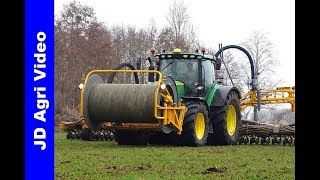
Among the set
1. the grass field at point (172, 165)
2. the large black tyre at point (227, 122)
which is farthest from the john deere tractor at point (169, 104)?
the grass field at point (172, 165)

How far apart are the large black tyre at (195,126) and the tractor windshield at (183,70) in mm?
795

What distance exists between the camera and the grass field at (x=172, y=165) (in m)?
8.20

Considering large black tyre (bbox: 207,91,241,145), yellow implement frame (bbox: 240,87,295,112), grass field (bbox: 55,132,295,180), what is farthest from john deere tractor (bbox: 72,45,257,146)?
yellow implement frame (bbox: 240,87,295,112)

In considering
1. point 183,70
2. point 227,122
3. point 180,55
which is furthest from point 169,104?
point 227,122

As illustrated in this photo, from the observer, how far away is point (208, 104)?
1520cm

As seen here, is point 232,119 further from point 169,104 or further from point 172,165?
point 172,165

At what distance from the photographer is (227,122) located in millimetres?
16375

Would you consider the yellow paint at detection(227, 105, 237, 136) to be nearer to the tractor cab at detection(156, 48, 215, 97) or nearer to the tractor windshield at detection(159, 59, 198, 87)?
the tractor cab at detection(156, 48, 215, 97)

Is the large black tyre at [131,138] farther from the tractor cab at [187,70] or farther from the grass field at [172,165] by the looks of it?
the grass field at [172,165]

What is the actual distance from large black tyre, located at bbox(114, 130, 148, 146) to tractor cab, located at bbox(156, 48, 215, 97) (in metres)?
1.36

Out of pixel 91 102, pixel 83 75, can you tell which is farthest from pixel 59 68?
pixel 91 102

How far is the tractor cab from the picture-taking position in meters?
15.2

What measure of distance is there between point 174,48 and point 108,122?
237 centimetres

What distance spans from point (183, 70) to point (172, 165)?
19.4 ft
